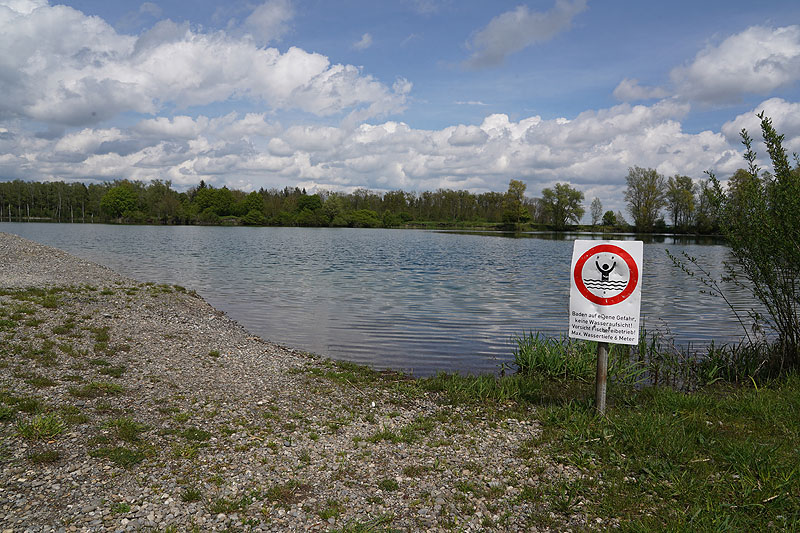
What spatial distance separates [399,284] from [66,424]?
2237 centimetres

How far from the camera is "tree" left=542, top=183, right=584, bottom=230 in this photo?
424ft

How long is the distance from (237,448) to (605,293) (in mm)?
5416

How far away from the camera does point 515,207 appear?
14200 centimetres

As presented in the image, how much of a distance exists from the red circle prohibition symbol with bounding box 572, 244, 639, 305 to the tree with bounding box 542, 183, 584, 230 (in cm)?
12962

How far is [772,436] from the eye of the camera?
6.50m

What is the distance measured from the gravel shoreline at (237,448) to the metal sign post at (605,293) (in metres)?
1.70

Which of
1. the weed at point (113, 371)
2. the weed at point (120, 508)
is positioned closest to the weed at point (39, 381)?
the weed at point (113, 371)

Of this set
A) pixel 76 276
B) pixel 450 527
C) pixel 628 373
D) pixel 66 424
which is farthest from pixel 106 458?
pixel 76 276

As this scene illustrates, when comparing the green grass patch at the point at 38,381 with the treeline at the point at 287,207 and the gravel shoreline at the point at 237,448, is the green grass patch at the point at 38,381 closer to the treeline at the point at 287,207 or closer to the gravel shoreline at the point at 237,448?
the gravel shoreline at the point at 237,448

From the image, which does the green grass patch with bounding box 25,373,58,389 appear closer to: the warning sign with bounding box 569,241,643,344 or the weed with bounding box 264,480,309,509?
the weed with bounding box 264,480,309,509

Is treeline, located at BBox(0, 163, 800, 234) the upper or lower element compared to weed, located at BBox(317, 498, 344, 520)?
upper

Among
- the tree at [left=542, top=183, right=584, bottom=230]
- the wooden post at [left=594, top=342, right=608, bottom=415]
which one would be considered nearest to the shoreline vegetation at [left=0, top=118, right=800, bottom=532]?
the wooden post at [left=594, top=342, right=608, bottom=415]

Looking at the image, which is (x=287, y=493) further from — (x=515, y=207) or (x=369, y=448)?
(x=515, y=207)

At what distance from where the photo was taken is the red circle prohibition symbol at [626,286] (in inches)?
266
